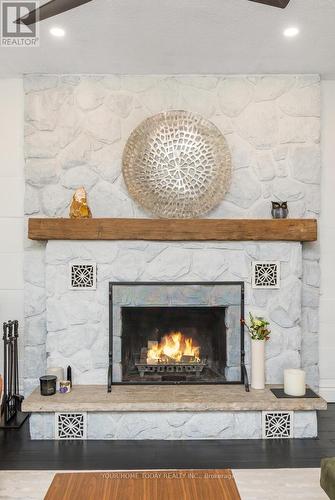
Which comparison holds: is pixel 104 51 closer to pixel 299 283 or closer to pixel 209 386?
pixel 299 283

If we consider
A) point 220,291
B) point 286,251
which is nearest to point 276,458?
point 220,291

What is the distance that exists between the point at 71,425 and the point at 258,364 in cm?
137

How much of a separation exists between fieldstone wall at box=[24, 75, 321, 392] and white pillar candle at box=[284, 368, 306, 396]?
1.67ft

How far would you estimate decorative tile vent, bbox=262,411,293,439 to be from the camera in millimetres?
3102

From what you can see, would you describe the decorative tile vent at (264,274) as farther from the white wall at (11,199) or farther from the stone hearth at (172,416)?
the white wall at (11,199)

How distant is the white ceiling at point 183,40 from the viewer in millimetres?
2705

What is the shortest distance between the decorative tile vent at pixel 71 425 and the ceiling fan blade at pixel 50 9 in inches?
96.1

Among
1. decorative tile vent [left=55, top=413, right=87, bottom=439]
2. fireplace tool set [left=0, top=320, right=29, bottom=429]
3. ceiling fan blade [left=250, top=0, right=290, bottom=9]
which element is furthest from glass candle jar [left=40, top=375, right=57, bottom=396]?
ceiling fan blade [left=250, top=0, right=290, bottom=9]

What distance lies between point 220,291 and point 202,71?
1.73 m

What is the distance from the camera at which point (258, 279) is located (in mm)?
3543

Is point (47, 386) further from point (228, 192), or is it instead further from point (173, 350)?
point (228, 192)
